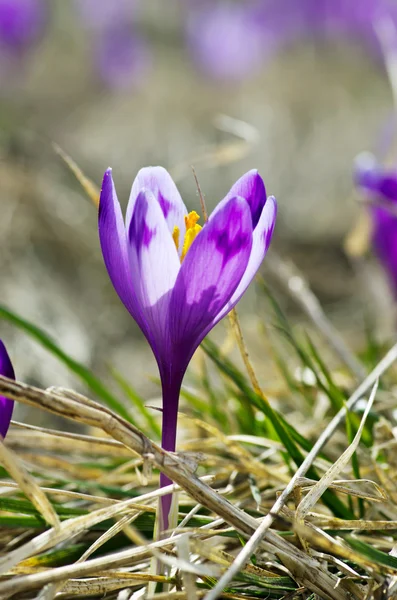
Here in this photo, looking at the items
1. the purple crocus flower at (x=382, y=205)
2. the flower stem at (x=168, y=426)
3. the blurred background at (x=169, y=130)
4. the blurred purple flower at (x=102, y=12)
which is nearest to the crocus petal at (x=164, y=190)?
the flower stem at (x=168, y=426)

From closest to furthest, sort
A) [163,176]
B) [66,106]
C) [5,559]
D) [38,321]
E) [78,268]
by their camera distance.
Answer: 1. [5,559]
2. [163,176]
3. [38,321]
4. [78,268]
5. [66,106]

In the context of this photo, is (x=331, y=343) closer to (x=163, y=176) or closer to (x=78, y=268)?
(x=163, y=176)

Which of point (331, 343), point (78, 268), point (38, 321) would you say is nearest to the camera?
point (331, 343)

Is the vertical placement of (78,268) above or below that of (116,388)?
above

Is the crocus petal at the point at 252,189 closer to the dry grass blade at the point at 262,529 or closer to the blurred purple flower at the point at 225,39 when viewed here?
the dry grass blade at the point at 262,529

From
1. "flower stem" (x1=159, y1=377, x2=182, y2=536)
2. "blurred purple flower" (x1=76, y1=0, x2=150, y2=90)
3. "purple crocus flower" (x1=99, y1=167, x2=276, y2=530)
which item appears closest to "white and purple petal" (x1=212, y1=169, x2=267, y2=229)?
"purple crocus flower" (x1=99, y1=167, x2=276, y2=530)

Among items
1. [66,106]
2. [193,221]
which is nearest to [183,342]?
[193,221]

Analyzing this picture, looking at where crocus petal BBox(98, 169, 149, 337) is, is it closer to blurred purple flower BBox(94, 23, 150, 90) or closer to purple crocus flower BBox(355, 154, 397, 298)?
purple crocus flower BBox(355, 154, 397, 298)
